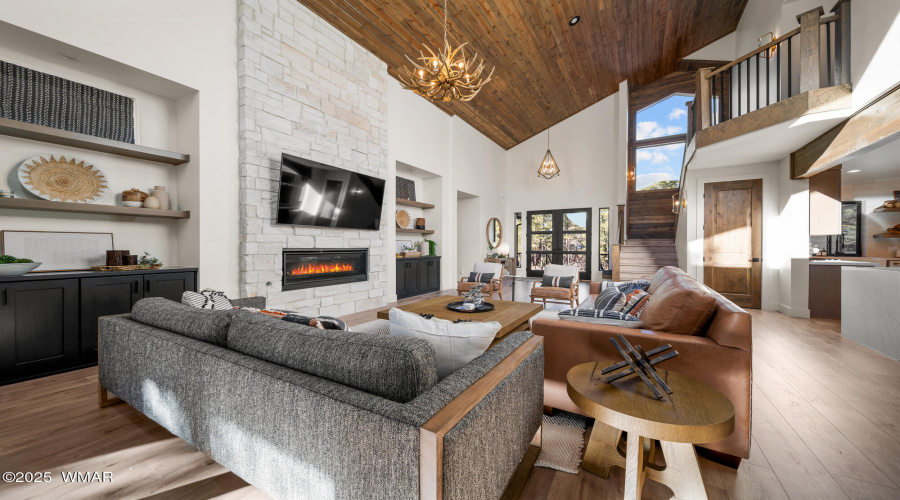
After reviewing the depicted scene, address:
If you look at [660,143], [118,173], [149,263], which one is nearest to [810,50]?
[660,143]

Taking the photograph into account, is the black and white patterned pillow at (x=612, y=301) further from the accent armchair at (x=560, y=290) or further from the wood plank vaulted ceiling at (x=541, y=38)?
the wood plank vaulted ceiling at (x=541, y=38)

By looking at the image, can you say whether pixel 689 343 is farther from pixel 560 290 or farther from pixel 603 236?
pixel 603 236

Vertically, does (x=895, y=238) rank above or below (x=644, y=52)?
below

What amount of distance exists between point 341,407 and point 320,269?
4.20 meters

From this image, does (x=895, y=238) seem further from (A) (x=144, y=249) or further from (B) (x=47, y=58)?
(B) (x=47, y=58)

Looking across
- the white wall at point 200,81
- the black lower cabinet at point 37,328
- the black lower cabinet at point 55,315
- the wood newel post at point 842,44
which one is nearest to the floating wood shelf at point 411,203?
the white wall at point 200,81

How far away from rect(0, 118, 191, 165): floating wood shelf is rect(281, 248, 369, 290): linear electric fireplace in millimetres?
1536

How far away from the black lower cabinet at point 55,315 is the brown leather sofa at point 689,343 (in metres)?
3.58

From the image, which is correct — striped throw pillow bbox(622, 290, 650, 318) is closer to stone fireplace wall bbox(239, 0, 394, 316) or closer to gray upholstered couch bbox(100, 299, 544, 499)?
gray upholstered couch bbox(100, 299, 544, 499)

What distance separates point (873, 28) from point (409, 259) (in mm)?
6102

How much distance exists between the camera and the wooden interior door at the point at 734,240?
540 centimetres

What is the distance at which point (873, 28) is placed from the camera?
3049 millimetres

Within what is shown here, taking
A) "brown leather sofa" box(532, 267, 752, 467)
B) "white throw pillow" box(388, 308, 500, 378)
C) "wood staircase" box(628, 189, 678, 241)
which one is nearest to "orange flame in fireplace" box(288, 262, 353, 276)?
"brown leather sofa" box(532, 267, 752, 467)

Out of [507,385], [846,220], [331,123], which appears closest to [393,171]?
[331,123]
